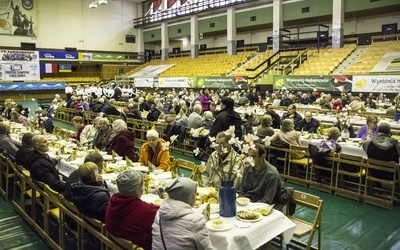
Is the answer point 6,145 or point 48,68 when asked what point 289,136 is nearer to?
point 6,145

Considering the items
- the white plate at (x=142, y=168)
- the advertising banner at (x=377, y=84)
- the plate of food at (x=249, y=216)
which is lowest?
the plate of food at (x=249, y=216)

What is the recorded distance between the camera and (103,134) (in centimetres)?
653

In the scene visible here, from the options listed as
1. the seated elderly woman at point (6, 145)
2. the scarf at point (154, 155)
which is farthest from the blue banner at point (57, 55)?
the scarf at point (154, 155)

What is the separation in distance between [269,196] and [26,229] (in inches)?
127

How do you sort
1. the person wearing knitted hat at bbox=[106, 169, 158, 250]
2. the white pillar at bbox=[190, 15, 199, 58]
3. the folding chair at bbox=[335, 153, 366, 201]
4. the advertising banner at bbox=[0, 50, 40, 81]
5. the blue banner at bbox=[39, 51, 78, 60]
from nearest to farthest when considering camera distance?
the person wearing knitted hat at bbox=[106, 169, 158, 250] < the folding chair at bbox=[335, 153, 366, 201] < the advertising banner at bbox=[0, 50, 40, 81] < the white pillar at bbox=[190, 15, 199, 58] < the blue banner at bbox=[39, 51, 78, 60]

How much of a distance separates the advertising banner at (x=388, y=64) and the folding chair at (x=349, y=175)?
421 inches

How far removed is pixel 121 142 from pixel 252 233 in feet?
11.2

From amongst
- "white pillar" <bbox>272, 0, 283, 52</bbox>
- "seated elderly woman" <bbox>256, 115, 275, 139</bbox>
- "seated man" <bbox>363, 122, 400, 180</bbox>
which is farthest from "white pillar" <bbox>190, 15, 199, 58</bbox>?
"seated man" <bbox>363, 122, 400, 180</bbox>

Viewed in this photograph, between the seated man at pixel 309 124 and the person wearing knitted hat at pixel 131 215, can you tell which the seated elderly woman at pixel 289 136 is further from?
the person wearing knitted hat at pixel 131 215

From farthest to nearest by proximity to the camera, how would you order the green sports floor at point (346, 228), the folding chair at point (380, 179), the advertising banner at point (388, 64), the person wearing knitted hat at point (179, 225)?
1. the advertising banner at point (388, 64)
2. the folding chair at point (380, 179)
3. the green sports floor at point (346, 228)
4. the person wearing knitted hat at point (179, 225)

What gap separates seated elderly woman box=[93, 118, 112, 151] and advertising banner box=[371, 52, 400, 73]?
1288 centimetres

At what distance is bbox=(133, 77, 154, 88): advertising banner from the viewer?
82.4 ft

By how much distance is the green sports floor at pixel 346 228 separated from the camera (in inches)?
166

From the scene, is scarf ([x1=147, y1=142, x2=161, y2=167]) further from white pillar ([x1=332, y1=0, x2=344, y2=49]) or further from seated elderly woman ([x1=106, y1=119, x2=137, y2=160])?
white pillar ([x1=332, y1=0, x2=344, y2=49])
